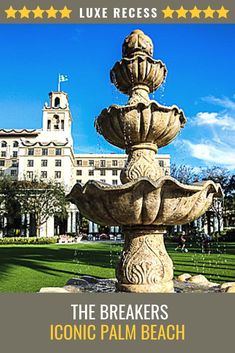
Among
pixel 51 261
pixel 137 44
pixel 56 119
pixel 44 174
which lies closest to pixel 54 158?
pixel 44 174

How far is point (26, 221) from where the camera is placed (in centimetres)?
5300

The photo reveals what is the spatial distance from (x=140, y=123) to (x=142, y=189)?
1.26m

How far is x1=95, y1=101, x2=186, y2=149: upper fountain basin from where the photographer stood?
205 inches

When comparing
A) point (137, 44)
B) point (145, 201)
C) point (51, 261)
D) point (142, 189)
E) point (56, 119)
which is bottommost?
point (51, 261)

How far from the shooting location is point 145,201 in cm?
468

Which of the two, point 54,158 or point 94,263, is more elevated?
point 54,158

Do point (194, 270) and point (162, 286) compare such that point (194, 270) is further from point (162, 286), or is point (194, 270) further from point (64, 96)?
point (64, 96)

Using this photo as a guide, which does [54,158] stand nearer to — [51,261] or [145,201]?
[51,261]

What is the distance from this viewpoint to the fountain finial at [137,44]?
5922 millimetres

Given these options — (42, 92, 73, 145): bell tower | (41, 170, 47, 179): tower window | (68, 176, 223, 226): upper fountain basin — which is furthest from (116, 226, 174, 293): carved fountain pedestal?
(42, 92, 73, 145): bell tower

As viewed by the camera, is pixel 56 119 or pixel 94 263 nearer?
pixel 94 263

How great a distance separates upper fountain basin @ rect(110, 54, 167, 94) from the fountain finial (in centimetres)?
16

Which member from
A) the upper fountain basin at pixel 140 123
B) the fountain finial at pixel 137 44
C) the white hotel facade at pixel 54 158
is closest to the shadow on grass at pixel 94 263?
the upper fountain basin at pixel 140 123

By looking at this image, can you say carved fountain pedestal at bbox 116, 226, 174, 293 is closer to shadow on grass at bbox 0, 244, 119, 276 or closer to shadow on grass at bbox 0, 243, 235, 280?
shadow on grass at bbox 0, 243, 235, 280
